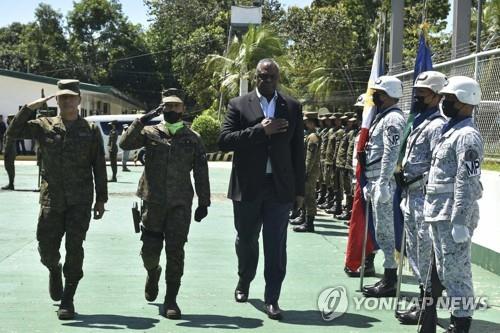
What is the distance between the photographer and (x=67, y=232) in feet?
21.0

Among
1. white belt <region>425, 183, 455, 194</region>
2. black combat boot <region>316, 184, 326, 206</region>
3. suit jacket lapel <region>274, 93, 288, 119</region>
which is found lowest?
black combat boot <region>316, 184, 326, 206</region>

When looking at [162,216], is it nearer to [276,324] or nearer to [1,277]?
[276,324]

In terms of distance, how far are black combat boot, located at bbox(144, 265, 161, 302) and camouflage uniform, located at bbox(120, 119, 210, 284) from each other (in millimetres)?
138

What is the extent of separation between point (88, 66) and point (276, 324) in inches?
2319

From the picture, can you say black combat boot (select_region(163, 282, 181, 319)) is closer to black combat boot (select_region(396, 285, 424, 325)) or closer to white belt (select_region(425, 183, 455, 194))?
black combat boot (select_region(396, 285, 424, 325))

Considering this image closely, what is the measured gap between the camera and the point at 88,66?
62.8 m

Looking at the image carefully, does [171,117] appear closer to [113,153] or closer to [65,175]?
[65,175]

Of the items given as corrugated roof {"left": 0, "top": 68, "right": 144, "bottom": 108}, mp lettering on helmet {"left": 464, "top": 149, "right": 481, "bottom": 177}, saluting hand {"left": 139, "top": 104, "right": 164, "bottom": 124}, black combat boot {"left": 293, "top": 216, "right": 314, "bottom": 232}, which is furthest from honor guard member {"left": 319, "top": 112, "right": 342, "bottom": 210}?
corrugated roof {"left": 0, "top": 68, "right": 144, "bottom": 108}

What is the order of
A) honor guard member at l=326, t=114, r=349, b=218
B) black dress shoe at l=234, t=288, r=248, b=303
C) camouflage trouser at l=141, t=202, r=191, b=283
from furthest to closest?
honor guard member at l=326, t=114, r=349, b=218 → black dress shoe at l=234, t=288, r=248, b=303 → camouflage trouser at l=141, t=202, r=191, b=283

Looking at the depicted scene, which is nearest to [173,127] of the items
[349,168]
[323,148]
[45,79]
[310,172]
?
[310,172]

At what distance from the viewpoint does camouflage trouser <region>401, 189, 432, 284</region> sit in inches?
243

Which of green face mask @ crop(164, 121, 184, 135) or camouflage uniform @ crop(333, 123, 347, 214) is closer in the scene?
green face mask @ crop(164, 121, 184, 135)

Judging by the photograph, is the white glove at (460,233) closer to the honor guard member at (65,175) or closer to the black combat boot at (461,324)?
the black combat boot at (461,324)

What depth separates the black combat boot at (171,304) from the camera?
6281 mm
